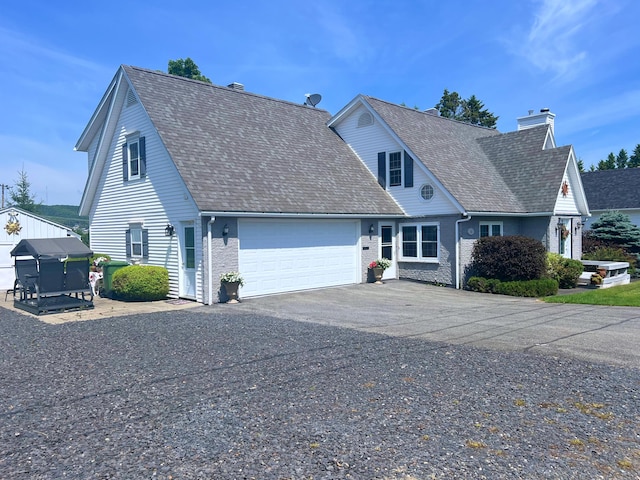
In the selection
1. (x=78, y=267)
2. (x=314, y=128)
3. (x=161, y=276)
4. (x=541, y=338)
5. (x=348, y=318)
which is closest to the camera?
(x=541, y=338)

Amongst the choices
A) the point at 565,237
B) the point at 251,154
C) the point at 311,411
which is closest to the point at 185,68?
the point at 251,154

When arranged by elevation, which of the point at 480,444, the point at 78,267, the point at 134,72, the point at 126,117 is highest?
the point at 134,72

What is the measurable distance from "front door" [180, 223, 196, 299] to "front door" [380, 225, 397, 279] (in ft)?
24.9

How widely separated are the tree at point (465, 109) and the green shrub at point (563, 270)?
3254 centimetres

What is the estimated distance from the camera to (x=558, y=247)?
821 inches

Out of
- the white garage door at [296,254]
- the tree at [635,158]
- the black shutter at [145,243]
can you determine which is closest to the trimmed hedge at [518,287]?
the white garage door at [296,254]

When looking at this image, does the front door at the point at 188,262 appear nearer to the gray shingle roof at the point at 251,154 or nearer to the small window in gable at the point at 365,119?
the gray shingle roof at the point at 251,154

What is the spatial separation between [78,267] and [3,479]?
10.3 m

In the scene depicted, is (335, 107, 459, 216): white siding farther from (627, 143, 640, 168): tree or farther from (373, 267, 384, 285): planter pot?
(627, 143, 640, 168): tree

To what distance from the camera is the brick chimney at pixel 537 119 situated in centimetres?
2588

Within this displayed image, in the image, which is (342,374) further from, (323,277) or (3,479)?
(323,277)

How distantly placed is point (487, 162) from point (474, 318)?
12808mm

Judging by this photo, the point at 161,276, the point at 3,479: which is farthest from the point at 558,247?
the point at 3,479

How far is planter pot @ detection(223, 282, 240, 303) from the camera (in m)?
14.9
